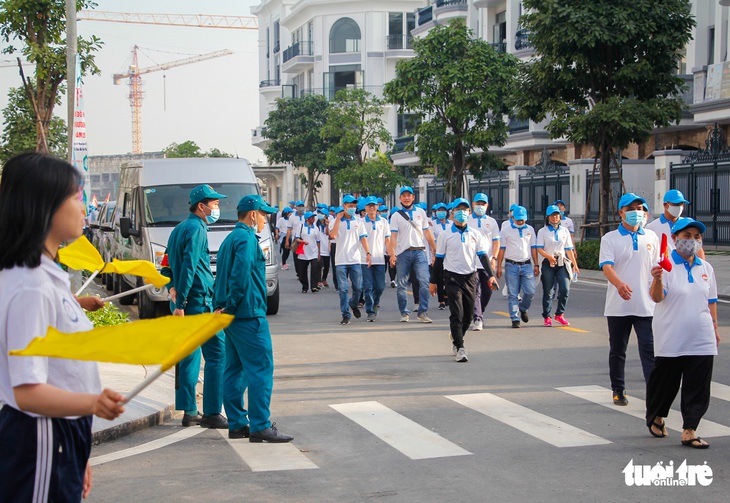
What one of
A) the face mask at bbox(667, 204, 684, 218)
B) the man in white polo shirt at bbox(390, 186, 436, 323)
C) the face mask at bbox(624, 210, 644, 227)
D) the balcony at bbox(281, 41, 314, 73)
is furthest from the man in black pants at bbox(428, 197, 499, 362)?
the balcony at bbox(281, 41, 314, 73)

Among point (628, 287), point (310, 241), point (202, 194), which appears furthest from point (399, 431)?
point (310, 241)

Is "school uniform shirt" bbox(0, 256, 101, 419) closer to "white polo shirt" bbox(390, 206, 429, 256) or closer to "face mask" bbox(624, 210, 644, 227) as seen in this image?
"face mask" bbox(624, 210, 644, 227)

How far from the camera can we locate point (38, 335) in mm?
3041

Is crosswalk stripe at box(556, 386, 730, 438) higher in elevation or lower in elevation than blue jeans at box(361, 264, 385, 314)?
lower

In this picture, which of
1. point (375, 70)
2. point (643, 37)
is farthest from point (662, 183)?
point (375, 70)

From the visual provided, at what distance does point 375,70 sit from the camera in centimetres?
6694

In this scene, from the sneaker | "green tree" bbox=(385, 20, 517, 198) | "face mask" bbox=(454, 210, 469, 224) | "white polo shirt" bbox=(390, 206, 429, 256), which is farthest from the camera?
"green tree" bbox=(385, 20, 517, 198)

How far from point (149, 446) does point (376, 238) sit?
365 inches

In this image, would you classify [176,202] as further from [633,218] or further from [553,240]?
[633,218]

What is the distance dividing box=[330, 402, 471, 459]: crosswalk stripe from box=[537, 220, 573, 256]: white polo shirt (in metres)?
6.41

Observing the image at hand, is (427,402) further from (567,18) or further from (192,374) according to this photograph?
(567,18)

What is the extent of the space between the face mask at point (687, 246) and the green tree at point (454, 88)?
24.9 meters

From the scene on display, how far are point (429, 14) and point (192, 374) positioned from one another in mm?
44531

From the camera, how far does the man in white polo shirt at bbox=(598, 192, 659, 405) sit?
8844 millimetres
